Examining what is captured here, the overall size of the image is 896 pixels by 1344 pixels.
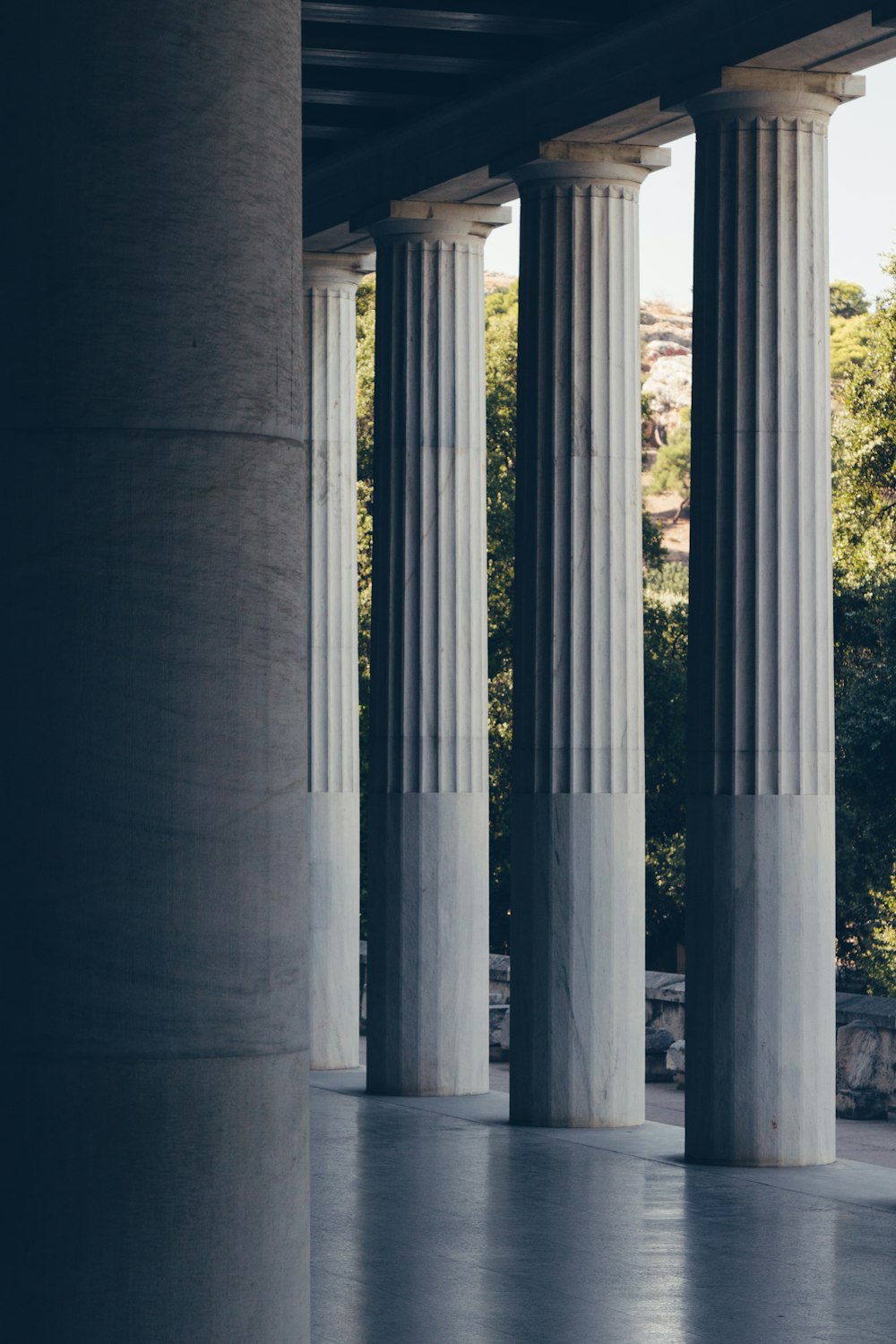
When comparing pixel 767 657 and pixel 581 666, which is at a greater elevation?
pixel 581 666

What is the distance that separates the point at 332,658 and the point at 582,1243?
28.0m

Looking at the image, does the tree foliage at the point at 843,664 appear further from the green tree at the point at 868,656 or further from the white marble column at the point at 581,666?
the white marble column at the point at 581,666

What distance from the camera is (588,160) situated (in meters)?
45.3

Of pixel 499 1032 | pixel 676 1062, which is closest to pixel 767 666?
pixel 676 1062

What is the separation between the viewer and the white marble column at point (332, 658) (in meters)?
57.6

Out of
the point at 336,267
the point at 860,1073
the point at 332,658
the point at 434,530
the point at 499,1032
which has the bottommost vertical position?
the point at 499,1032

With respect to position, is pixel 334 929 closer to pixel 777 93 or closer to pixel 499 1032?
pixel 499 1032

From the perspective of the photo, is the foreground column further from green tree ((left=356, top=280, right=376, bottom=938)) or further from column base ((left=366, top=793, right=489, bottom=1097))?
green tree ((left=356, top=280, right=376, bottom=938))

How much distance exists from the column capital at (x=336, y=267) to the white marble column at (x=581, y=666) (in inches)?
485

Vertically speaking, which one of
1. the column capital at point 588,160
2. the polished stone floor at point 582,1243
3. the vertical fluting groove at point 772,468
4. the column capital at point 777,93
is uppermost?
the column capital at point 588,160

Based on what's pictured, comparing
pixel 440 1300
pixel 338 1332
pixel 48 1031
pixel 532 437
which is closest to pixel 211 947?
pixel 48 1031

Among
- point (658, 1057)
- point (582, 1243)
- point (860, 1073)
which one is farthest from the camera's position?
point (658, 1057)

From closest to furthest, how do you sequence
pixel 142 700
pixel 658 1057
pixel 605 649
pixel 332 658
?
1. pixel 142 700
2. pixel 605 649
3. pixel 332 658
4. pixel 658 1057

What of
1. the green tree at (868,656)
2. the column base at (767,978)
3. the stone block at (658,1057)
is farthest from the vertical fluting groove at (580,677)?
the green tree at (868,656)
